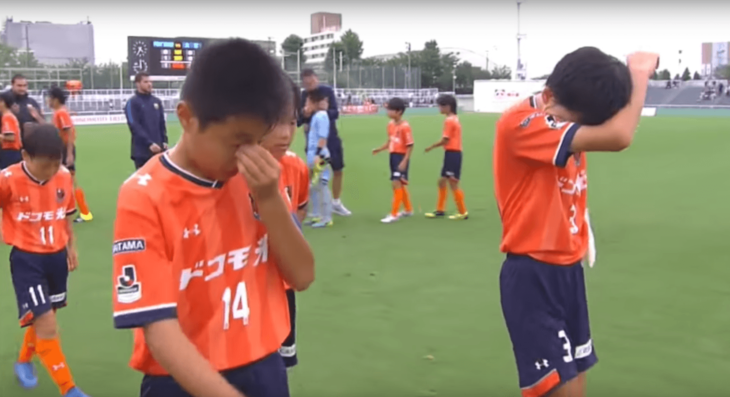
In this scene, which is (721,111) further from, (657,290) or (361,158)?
(657,290)

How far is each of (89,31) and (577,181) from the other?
194ft

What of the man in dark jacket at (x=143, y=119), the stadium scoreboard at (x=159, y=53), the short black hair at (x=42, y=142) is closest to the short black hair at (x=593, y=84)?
the short black hair at (x=42, y=142)

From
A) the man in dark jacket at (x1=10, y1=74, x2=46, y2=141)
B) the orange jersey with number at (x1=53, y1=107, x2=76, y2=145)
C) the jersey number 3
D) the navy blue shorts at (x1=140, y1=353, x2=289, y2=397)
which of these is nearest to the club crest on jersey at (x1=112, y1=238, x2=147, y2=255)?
the jersey number 3

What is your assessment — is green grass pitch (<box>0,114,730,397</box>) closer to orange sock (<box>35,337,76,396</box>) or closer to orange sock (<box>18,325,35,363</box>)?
orange sock (<box>18,325,35,363</box>)

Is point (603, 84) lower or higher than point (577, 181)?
higher

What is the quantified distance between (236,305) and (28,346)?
337 centimetres

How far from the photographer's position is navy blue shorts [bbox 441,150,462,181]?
1077 centimetres

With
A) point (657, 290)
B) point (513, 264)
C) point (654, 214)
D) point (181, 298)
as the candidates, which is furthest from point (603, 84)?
point (654, 214)

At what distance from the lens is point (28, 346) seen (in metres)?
4.68

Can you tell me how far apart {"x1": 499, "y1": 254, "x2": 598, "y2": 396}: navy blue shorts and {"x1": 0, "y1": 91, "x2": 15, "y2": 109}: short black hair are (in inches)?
344

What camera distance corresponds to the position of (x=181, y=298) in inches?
72.7

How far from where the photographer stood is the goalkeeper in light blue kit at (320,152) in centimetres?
980

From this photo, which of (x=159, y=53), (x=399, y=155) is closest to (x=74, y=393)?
(x=399, y=155)

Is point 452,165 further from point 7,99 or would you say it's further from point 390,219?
point 7,99
